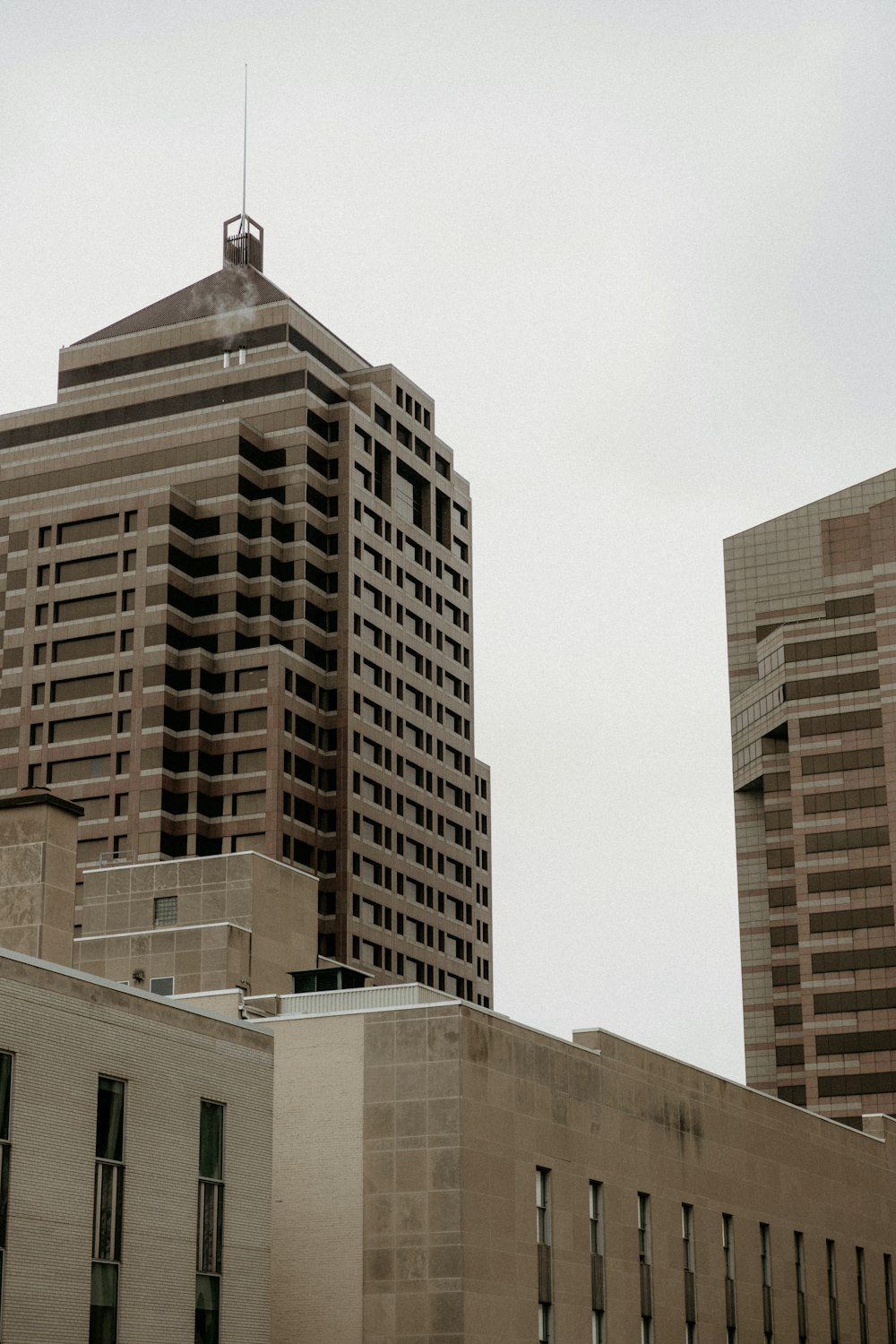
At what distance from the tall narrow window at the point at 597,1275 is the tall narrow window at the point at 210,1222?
17060mm

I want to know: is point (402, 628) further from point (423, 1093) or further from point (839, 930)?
point (423, 1093)

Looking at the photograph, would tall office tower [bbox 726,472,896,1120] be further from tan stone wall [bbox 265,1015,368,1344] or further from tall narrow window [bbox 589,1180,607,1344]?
tan stone wall [bbox 265,1015,368,1344]

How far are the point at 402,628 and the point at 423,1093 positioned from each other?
10355 centimetres

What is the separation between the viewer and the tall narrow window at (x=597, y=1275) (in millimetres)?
60500

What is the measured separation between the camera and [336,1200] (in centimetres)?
5575

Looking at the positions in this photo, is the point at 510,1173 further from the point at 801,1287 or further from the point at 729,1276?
the point at 801,1287

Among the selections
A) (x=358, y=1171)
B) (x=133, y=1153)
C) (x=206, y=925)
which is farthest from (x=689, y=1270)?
(x=133, y=1153)

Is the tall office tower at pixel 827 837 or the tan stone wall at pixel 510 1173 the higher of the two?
the tall office tower at pixel 827 837

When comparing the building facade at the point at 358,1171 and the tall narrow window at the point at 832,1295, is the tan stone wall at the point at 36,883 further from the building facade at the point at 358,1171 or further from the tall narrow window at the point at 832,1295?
the tall narrow window at the point at 832,1295

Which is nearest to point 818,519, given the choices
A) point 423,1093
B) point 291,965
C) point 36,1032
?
point 291,965

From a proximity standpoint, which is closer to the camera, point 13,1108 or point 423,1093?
point 13,1108

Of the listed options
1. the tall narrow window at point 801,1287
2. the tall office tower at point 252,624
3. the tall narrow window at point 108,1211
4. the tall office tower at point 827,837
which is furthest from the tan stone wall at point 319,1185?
the tall office tower at point 827,837

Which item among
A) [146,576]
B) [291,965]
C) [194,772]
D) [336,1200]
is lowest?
[336,1200]

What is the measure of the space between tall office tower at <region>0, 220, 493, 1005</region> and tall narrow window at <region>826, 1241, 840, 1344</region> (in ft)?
209
